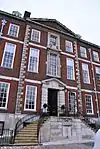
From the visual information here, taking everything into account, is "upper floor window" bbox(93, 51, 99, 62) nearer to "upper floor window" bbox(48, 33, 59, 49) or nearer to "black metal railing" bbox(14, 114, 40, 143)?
"upper floor window" bbox(48, 33, 59, 49)

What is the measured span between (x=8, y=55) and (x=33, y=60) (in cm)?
284

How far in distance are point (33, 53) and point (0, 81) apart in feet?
17.3

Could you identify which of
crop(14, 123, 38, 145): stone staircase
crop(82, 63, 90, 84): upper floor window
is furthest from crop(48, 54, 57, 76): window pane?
crop(14, 123, 38, 145): stone staircase

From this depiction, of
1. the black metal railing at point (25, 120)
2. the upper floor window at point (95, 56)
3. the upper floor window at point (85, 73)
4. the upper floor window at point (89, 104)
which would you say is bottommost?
the black metal railing at point (25, 120)

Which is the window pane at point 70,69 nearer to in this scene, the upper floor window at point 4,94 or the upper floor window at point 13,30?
the upper floor window at point 13,30

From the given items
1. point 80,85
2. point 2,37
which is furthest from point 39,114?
point 2,37

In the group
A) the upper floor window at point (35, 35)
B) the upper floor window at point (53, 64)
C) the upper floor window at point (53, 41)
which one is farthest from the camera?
the upper floor window at point (53, 41)

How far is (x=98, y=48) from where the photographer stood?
77.2 ft

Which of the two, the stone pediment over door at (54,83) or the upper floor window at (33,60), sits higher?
the upper floor window at (33,60)

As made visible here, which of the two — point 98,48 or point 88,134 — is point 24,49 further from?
point 98,48

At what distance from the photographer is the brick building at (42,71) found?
13539 mm

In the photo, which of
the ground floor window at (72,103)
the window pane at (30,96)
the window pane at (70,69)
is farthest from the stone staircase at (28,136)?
the window pane at (70,69)

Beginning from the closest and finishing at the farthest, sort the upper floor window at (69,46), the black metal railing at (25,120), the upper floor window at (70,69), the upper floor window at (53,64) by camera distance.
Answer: the black metal railing at (25,120)
the upper floor window at (53,64)
the upper floor window at (70,69)
the upper floor window at (69,46)

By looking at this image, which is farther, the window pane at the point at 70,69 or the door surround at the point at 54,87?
the window pane at the point at 70,69
